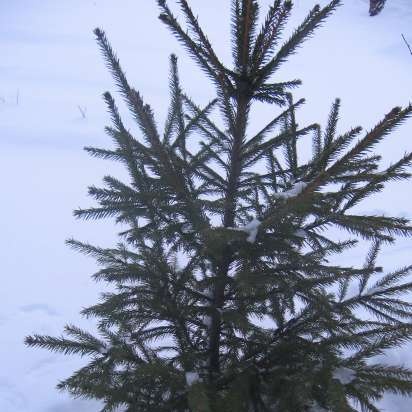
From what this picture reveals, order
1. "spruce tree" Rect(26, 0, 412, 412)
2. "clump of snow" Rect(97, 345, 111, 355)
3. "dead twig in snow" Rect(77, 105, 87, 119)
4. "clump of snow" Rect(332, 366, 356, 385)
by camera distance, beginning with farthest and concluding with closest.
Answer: "dead twig in snow" Rect(77, 105, 87, 119)
"clump of snow" Rect(97, 345, 111, 355)
"clump of snow" Rect(332, 366, 356, 385)
"spruce tree" Rect(26, 0, 412, 412)

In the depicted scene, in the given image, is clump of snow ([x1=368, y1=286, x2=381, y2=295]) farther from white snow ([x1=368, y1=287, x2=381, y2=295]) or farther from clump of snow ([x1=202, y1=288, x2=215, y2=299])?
clump of snow ([x1=202, y1=288, x2=215, y2=299])

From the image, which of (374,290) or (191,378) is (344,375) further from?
(374,290)

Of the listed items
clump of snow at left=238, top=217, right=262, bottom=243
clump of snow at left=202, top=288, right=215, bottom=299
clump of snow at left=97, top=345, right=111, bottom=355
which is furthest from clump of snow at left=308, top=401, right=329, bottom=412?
clump of snow at left=97, top=345, right=111, bottom=355

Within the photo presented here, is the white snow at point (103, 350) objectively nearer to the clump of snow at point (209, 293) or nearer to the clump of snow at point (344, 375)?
the clump of snow at point (209, 293)

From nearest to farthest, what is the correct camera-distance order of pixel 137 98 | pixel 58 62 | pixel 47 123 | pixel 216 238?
pixel 137 98, pixel 216 238, pixel 47 123, pixel 58 62

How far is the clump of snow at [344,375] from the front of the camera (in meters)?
1.53

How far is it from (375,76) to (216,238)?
34.8 ft

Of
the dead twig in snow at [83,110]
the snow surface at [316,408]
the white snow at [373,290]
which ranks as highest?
the dead twig in snow at [83,110]

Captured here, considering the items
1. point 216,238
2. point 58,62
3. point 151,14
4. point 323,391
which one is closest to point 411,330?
point 323,391

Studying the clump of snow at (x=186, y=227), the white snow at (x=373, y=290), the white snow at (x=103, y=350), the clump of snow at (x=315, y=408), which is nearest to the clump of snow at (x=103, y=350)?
the white snow at (x=103, y=350)

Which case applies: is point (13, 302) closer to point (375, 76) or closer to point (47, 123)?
point (47, 123)

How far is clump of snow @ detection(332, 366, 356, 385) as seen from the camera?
1.53 metres

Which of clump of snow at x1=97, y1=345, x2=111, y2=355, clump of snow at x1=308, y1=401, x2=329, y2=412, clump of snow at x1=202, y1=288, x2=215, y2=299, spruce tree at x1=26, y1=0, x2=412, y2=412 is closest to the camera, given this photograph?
spruce tree at x1=26, y1=0, x2=412, y2=412

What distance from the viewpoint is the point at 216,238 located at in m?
1.35
